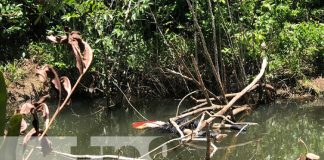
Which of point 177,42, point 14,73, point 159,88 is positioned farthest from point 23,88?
point 177,42

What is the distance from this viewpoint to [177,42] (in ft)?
27.1

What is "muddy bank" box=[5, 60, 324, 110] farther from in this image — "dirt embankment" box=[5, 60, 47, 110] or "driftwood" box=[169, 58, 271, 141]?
"driftwood" box=[169, 58, 271, 141]

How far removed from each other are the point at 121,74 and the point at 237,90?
204 centimetres

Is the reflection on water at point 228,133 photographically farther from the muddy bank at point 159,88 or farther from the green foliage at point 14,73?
the green foliage at point 14,73

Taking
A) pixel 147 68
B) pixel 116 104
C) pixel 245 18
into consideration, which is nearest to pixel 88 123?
pixel 116 104

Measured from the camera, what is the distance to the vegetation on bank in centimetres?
767

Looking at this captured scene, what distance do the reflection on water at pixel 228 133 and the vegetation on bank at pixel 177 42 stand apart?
1.53 feet

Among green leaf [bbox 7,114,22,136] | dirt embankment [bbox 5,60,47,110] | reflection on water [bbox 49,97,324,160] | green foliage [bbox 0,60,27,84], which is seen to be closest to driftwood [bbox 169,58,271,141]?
reflection on water [bbox 49,97,324,160]

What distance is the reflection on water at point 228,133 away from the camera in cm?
569

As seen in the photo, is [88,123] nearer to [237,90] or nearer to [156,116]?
[156,116]

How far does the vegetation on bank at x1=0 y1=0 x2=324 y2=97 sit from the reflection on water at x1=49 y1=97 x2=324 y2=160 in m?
0.47

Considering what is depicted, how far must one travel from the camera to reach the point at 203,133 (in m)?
6.18

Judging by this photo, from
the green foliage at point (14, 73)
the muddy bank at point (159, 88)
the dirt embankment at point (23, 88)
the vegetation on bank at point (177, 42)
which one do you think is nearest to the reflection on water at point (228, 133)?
the muddy bank at point (159, 88)

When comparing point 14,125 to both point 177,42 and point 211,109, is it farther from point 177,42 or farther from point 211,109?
point 177,42
